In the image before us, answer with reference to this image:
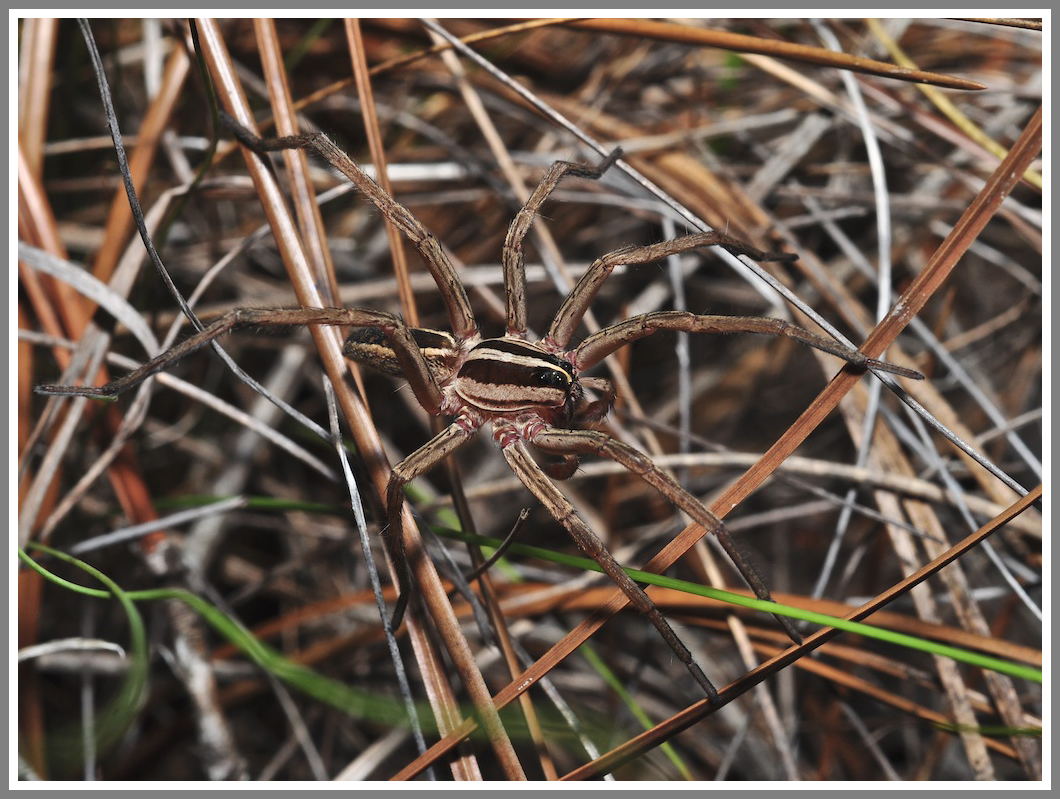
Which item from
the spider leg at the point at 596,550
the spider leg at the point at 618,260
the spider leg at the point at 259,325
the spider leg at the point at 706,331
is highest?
the spider leg at the point at 618,260

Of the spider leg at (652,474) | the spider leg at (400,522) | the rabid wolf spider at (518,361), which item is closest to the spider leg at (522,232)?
the rabid wolf spider at (518,361)

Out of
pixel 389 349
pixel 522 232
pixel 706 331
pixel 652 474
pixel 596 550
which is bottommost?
pixel 596 550

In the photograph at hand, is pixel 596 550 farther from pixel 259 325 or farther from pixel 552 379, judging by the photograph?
pixel 259 325

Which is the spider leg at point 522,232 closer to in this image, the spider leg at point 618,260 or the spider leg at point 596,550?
the spider leg at point 618,260

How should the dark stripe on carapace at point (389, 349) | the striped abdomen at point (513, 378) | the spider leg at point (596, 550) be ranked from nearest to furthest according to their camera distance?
the spider leg at point (596, 550)
the dark stripe on carapace at point (389, 349)
the striped abdomen at point (513, 378)

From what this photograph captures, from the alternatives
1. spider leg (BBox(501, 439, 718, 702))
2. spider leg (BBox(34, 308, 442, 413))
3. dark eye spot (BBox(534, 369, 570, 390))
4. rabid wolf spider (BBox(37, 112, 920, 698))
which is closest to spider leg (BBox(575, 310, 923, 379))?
rabid wolf spider (BBox(37, 112, 920, 698))

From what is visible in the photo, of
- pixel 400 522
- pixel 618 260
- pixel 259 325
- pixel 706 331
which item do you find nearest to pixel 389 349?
pixel 259 325
